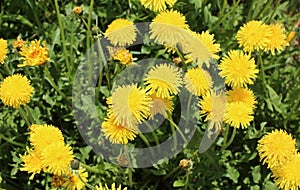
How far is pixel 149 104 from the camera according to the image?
202cm

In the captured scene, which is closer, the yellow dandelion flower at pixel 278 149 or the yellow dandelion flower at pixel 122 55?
the yellow dandelion flower at pixel 278 149

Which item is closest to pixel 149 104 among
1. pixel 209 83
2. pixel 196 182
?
pixel 209 83

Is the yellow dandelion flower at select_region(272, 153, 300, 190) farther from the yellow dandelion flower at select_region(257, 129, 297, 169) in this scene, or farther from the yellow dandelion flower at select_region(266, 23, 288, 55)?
the yellow dandelion flower at select_region(266, 23, 288, 55)

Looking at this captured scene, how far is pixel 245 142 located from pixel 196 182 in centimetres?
36

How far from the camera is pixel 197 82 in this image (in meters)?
2.09

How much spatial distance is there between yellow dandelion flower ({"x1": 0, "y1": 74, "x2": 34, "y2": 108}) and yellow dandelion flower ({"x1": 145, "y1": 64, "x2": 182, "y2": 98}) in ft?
1.74

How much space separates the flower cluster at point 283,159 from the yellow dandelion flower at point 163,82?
17.4 inches

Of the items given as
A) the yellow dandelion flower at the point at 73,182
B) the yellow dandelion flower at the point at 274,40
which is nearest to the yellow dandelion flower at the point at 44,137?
the yellow dandelion flower at the point at 73,182

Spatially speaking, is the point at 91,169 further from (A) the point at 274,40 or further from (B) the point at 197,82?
(A) the point at 274,40

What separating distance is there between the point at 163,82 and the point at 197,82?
0.15 m

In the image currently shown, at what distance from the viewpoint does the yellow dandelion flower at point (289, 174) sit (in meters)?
2.02

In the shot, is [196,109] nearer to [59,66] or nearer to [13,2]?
[59,66]

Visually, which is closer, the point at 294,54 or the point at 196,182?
the point at 196,182

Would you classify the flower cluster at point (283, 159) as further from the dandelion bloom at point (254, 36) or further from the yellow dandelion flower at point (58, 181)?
the yellow dandelion flower at point (58, 181)
